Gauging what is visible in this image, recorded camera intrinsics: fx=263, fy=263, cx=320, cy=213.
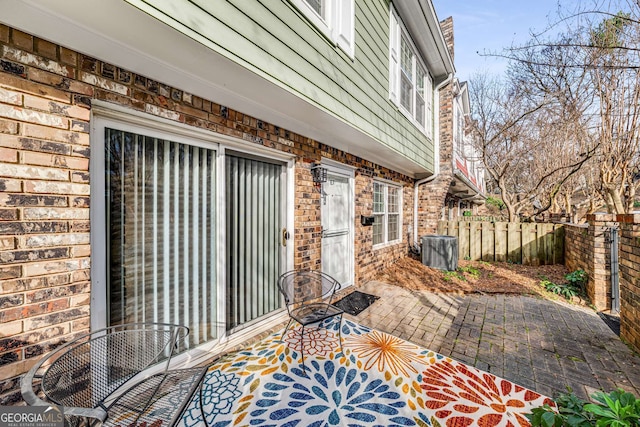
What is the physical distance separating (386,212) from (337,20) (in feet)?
13.7

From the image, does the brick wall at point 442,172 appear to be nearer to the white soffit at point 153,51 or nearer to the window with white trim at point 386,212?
the window with white trim at point 386,212

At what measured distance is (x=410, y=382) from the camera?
2355 mm

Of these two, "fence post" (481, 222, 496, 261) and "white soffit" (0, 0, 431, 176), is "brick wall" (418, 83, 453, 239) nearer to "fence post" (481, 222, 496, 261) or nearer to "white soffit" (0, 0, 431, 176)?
"fence post" (481, 222, 496, 261)

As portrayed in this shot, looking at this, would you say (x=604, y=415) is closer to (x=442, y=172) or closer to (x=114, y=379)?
(x=114, y=379)

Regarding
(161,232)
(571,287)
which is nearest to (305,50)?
(161,232)

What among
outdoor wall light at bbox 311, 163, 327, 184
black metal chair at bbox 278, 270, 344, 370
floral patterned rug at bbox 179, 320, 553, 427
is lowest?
floral patterned rug at bbox 179, 320, 553, 427

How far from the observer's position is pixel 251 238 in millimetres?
3135

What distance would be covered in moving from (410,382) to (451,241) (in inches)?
188

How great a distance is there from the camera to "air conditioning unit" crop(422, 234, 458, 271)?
21.0 feet

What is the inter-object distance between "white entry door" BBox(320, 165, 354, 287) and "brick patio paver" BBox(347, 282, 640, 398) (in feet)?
2.77

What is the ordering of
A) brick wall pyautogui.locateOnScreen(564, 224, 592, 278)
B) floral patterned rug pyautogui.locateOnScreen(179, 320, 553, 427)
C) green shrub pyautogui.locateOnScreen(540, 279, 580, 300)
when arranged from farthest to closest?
brick wall pyautogui.locateOnScreen(564, 224, 592, 278) < green shrub pyautogui.locateOnScreen(540, 279, 580, 300) < floral patterned rug pyautogui.locateOnScreen(179, 320, 553, 427)

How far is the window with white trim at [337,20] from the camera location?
2.98 meters

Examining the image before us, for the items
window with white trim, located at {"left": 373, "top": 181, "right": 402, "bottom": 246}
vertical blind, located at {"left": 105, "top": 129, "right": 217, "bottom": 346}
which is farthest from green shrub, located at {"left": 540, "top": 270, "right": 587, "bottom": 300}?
vertical blind, located at {"left": 105, "top": 129, "right": 217, "bottom": 346}

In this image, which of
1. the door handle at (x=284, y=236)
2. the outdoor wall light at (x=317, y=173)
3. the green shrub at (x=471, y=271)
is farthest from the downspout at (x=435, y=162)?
the door handle at (x=284, y=236)
